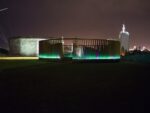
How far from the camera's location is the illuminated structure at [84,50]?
121 ft

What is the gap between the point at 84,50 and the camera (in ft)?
121

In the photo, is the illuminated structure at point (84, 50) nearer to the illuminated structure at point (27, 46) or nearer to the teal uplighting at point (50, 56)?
the teal uplighting at point (50, 56)

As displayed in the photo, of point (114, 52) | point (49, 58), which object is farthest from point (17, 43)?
point (114, 52)

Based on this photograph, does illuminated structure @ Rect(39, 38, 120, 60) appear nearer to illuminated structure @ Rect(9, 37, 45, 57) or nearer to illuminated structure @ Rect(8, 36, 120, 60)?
illuminated structure @ Rect(8, 36, 120, 60)

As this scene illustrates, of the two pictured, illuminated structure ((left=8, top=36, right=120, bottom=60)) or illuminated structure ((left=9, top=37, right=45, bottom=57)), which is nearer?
illuminated structure ((left=8, top=36, right=120, bottom=60))

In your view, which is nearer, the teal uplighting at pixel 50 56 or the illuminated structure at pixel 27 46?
the teal uplighting at pixel 50 56

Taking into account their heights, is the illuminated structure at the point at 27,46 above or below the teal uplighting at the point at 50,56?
above

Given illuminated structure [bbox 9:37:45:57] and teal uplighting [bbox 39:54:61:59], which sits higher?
illuminated structure [bbox 9:37:45:57]

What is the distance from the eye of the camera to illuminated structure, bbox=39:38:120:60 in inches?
1449

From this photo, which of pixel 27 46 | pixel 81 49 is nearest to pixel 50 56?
pixel 81 49

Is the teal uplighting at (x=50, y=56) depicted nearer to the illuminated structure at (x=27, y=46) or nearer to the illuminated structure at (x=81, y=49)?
the illuminated structure at (x=81, y=49)

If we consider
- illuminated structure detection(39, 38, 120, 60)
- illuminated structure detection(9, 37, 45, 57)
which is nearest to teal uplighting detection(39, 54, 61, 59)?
illuminated structure detection(39, 38, 120, 60)

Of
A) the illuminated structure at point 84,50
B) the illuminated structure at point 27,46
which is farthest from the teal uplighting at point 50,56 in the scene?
the illuminated structure at point 27,46

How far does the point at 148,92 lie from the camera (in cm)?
1080
